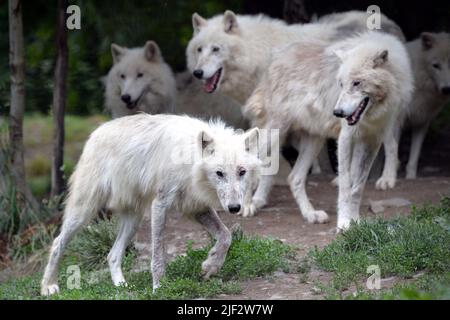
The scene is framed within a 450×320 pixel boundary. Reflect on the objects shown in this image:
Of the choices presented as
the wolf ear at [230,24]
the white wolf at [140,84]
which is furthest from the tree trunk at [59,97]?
the wolf ear at [230,24]

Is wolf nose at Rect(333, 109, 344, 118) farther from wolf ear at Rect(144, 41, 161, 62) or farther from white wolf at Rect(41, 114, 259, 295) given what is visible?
wolf ear at Rect(144, 41, 161, 62)

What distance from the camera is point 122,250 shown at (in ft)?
24.4

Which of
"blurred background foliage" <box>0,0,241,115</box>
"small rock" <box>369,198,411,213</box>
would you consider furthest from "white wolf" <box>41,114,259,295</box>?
"blurred background foliage" <box>0,0,241,115</box>

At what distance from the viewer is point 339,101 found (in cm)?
811

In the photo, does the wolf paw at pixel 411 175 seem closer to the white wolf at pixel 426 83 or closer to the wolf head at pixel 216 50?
the white wolf at pixel 426 83

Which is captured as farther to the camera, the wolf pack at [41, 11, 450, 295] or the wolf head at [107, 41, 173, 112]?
the wolf head at [107, 41, 173, 112]

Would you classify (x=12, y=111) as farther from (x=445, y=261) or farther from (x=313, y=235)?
(x=445, y=261)

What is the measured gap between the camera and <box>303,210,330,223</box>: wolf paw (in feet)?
29.6

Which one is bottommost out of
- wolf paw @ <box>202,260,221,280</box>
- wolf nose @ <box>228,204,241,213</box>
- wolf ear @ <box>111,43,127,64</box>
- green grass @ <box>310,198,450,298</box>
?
wolf paw @ <box>202,260,221,280</box>

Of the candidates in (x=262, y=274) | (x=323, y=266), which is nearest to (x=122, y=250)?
(x=262, y=274)

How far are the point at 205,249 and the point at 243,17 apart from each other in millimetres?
3869

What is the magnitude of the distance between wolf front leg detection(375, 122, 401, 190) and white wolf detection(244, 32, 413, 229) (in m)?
1.12

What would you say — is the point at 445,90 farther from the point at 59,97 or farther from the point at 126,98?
the point at 59,97

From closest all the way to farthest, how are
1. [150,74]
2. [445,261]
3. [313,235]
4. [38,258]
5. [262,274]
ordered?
[445,261] → [262,274] → [313,235] → [38,258] → [150,74]
